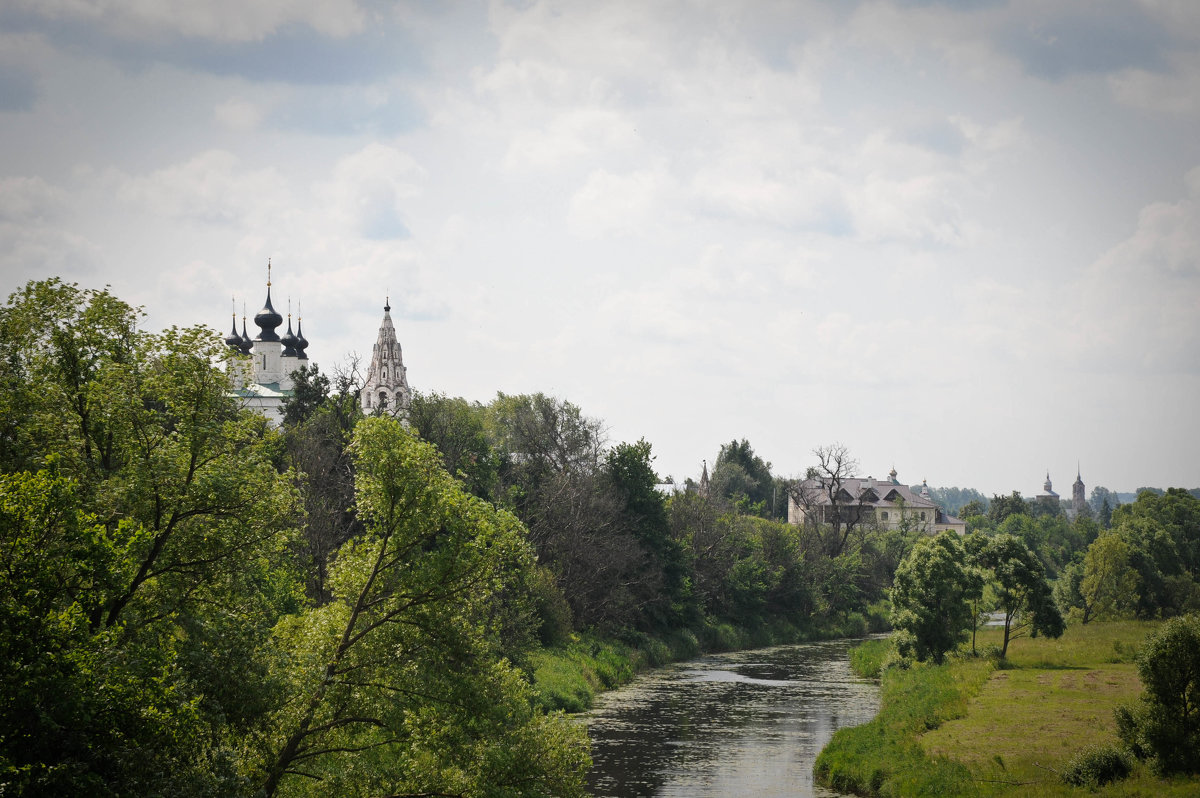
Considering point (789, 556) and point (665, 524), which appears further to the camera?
point (789, 556)

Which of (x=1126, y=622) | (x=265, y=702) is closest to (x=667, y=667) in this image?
(x=1126, y=622)

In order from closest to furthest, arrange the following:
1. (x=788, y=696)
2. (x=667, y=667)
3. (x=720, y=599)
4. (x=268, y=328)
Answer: (x=788, y=696), (x=667, y=667), (x=720, y=599), (x=268, y=328)

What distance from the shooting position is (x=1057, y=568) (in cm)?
12162

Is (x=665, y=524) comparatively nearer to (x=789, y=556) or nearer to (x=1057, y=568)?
(x=789, y=556)

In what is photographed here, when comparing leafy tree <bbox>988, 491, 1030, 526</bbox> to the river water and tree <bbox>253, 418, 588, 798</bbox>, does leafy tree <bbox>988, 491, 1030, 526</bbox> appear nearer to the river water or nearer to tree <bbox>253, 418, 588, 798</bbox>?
the river water

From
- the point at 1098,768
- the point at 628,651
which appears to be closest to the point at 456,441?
the point at 628,651

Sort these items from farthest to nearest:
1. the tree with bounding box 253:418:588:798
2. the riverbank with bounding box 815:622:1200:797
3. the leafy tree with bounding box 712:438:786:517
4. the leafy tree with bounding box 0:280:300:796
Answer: the leafy tree with bounding box 712:438:786:517 < the riverbank with bounding box 815:622:1200:797 < the tree with bounding box 253:418:588:798 < the leafy tree with bounding box 0:280:300:796

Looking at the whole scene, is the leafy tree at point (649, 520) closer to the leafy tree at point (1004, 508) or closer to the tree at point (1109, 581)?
the tree at point (1109, 581)

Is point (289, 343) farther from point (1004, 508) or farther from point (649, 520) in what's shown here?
point (1004, 508)

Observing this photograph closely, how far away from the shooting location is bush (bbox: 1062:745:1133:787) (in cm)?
2591

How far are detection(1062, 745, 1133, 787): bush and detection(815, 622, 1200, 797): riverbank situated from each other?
0.97ft

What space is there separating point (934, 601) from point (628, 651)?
16.8 metres

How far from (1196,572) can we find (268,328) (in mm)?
91585

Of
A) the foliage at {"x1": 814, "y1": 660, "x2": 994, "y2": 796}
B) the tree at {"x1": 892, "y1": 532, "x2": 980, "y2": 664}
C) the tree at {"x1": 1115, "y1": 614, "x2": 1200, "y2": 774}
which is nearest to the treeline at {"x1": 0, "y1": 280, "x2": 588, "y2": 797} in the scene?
the foliage at {"x1": 814, "y1": 660, "x2": 994, "y2": 796}
